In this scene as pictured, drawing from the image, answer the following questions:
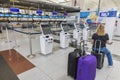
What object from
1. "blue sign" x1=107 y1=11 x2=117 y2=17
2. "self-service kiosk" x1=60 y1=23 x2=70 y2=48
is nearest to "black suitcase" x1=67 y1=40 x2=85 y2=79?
"self-service kiosk" x1=60 y1=23 x2=70 y2=48

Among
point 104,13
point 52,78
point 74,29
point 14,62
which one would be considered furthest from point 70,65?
point 104,13

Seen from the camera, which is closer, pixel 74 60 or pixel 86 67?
pixel 86 67

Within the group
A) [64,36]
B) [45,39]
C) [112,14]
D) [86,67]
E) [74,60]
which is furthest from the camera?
[112,14]

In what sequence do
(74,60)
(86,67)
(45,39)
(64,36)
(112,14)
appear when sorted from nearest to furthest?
1. (86,67)
2. (74,60)
3. (45,39)
4. (64,36)
5. (112,14)

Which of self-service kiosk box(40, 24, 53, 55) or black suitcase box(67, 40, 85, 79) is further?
self-service kiosk box(40, 24, 53, 55)

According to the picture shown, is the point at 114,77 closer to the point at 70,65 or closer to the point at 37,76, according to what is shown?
the point at 70,65

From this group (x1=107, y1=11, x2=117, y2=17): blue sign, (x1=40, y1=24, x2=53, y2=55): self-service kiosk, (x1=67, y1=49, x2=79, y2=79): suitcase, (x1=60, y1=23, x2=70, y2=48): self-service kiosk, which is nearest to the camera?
(x1=67, y1=49, x2=79, y2=79): suitcase

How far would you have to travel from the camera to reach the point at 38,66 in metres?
2.97

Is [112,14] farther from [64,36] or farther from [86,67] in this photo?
[86,67]

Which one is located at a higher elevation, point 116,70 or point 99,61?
point 99,61

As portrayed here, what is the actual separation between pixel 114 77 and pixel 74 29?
13.2 feet

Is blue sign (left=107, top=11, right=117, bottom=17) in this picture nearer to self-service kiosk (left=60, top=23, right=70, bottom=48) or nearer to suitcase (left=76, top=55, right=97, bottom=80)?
self-service kiosk (left=60, top=23, right=70, bottom=48)

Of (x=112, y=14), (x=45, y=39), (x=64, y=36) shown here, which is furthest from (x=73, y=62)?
(x=112, y=14)

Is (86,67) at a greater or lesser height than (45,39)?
lesser
